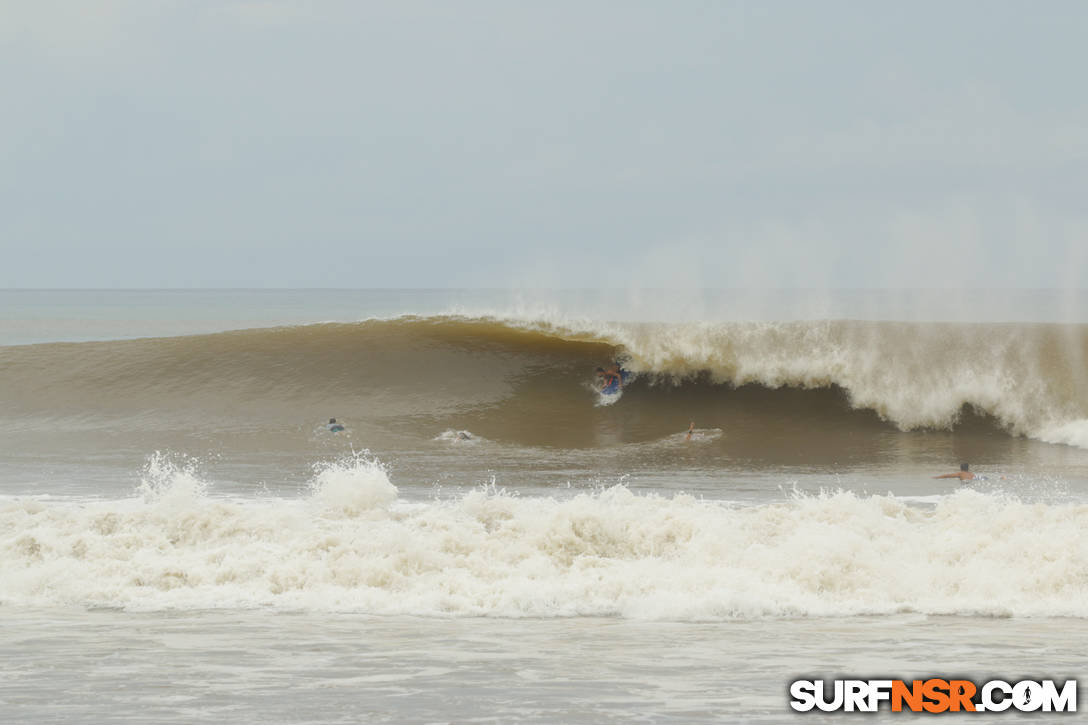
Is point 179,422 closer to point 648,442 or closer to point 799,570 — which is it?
point 648,442

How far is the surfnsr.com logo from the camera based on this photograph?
452 centimetres

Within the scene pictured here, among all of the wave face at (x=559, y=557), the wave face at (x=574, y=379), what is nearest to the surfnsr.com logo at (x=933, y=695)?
the wave face at (x=559, y=557)

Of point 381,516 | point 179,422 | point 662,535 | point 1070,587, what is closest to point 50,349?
point 179,422

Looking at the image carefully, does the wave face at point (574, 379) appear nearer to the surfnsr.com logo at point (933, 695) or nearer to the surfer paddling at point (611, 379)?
the surfer paddling at point (611, 379)

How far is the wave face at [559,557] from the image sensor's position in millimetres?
6352

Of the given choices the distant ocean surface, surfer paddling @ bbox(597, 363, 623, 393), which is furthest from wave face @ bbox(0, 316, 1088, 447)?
surfer paddling @ bbox(597, 363, 623, 393)

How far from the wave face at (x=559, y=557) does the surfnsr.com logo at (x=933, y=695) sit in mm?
1386

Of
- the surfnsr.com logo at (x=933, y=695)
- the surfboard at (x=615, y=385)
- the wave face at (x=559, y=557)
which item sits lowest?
the surfnsr.com logo at (x=933, y=695)

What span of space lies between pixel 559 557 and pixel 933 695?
307 cm

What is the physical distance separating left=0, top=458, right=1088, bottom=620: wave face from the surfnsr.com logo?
139cm

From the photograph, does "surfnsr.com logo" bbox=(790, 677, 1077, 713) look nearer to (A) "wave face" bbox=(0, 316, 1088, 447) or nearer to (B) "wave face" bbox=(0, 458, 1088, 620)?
(B) "wave face" bbox=(0, 458, 1088, 620)

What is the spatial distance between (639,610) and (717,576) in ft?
2.26

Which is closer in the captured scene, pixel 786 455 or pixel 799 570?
pixel 799 570

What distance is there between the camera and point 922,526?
7.82 meters
